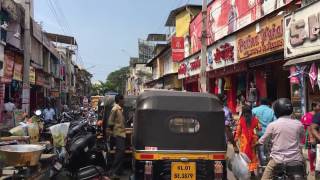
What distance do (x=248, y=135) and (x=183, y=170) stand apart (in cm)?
270

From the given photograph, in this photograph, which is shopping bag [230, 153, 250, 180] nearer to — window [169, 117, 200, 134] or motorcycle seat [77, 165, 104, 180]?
window [169, 117, 200, 134]

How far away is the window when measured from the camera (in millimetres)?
8219

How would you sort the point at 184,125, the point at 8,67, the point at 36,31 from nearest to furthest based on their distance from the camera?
1. the point at 184,125
2. the point at 8,67
3. the point at 36,31

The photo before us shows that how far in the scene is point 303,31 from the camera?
43.5ft

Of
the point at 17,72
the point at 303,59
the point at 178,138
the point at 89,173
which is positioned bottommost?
the point at 89,173

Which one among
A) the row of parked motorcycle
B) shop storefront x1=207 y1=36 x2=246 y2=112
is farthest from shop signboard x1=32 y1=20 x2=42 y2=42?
the row of parked motorcycle

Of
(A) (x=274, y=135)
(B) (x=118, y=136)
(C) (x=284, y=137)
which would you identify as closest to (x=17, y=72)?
(B) (x=118, y=136)

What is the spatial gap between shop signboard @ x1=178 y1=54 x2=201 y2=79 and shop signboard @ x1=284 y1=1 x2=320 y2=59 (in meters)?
14.0

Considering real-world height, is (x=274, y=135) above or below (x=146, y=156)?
above

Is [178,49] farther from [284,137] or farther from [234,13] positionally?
[284,137]

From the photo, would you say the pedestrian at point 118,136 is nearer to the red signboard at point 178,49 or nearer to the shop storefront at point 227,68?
the shop storefront at point 227,68

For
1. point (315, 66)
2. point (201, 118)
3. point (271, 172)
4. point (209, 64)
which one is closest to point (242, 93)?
point (209, 64)

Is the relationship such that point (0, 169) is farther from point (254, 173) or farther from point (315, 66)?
point (315, 66)

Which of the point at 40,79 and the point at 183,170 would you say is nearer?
the point at 183,170
